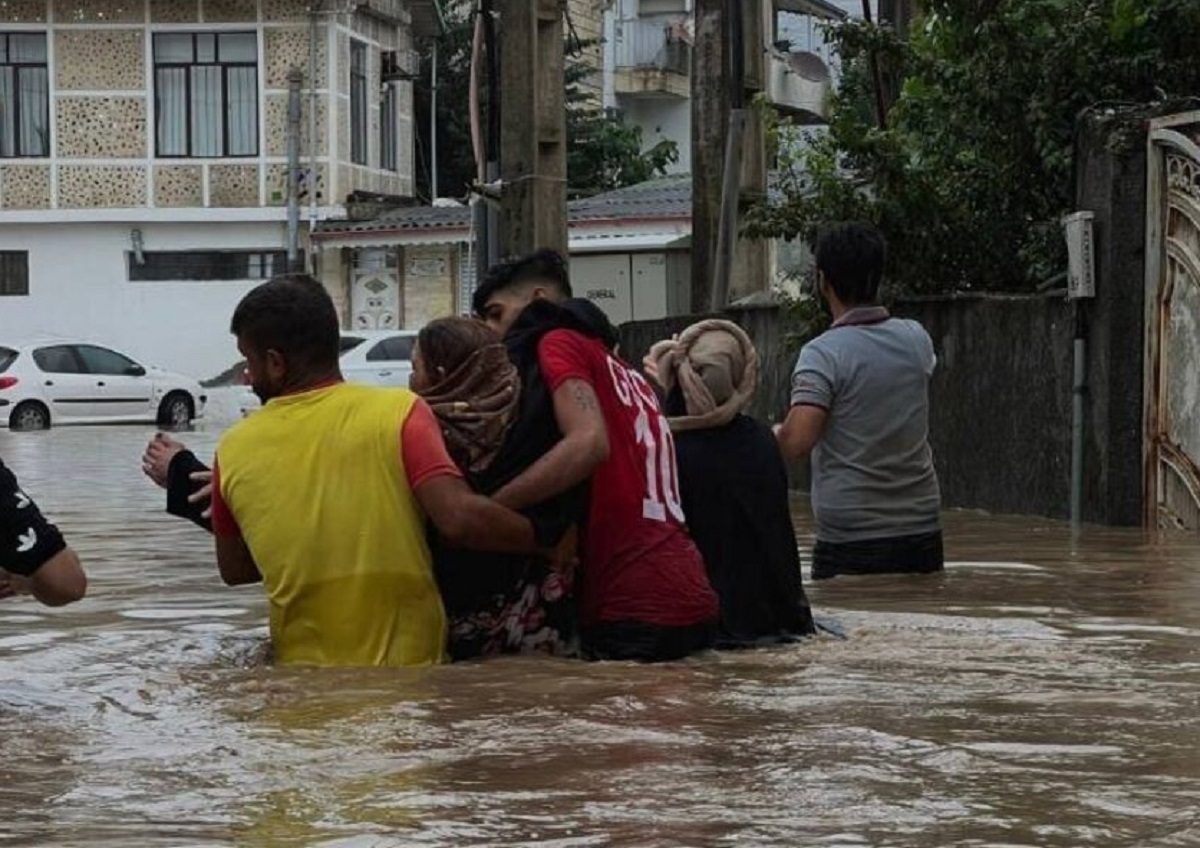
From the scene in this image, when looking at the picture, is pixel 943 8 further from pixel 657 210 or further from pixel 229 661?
pixel 657 210

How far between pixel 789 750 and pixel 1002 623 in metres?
3.02

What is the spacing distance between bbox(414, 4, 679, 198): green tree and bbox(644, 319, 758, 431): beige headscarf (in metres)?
41.5

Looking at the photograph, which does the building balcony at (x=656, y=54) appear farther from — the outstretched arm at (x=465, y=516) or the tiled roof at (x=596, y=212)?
the outstretched arm at (x=465, y=516)

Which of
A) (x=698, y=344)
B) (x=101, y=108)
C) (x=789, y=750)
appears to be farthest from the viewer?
(x=101, y=108)

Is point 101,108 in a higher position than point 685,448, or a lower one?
higher

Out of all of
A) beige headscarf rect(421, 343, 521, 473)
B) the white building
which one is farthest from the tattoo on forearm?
the white building

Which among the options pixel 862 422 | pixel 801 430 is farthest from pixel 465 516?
pixel 862 422

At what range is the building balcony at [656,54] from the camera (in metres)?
56.9

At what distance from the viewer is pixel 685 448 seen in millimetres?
7547

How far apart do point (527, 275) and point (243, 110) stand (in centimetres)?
3982

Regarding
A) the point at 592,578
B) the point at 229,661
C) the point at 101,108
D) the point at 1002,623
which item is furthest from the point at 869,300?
the point at 101,108

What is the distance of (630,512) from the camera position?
7.05 meters

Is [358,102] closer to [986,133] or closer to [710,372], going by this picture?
[986,133]

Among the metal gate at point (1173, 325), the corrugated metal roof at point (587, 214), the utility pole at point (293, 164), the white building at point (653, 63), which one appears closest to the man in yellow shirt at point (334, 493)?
the metal gate at point (1173, 325)
